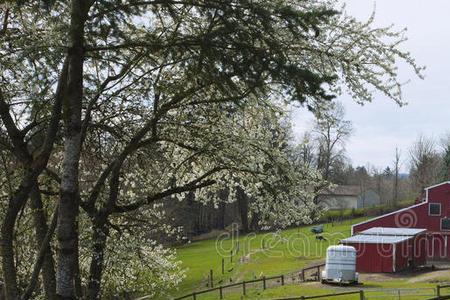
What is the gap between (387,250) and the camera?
36.8 metres

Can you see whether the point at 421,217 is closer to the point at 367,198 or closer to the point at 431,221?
the point at 431,221

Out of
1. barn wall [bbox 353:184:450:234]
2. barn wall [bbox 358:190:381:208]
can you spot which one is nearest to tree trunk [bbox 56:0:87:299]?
barn wall [bbox 353:184:450:234]

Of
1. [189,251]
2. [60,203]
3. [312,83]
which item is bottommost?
[189,251]

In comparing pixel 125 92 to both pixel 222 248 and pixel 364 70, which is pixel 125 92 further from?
pixel 222 248

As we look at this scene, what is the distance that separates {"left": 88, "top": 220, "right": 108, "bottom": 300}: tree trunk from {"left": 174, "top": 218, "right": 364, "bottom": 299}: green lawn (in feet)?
90.4

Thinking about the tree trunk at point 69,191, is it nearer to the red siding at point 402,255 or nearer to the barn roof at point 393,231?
the red siding at point 402,255

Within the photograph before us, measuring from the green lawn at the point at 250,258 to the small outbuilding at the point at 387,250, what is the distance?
481 cm

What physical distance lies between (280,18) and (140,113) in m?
3.65

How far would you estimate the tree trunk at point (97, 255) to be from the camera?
904 centimetres

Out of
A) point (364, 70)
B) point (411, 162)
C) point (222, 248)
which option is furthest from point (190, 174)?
point (411, 162)

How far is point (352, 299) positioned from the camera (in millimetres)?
23766

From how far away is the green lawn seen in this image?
41094 millimetres

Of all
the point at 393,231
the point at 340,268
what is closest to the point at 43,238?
the point at 340,268

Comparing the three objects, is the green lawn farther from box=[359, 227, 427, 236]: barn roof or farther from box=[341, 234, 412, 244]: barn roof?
box=[359, 227, 427, 236]: barn roof
